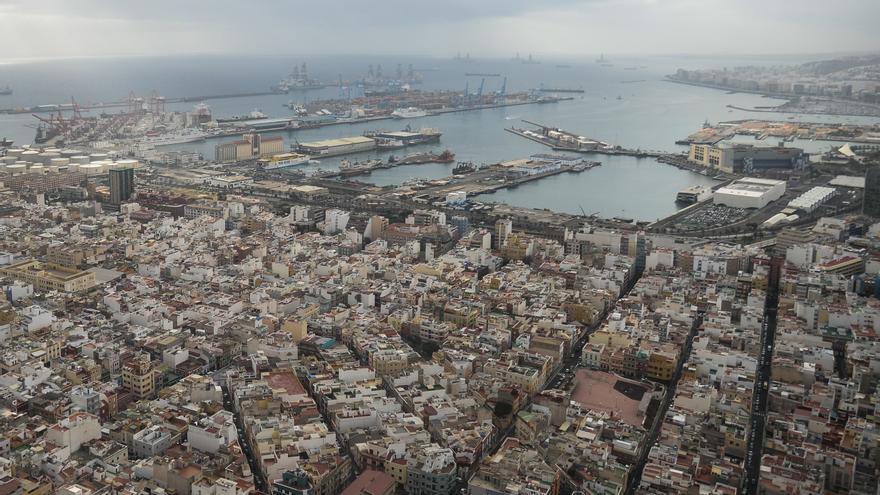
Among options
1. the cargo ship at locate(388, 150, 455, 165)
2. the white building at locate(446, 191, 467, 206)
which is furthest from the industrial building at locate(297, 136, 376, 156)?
the white building at locate(446, 191, 467, 206)

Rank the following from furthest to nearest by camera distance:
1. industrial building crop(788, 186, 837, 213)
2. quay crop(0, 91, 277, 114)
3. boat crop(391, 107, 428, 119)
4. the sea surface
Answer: boat crop(391, 107, 428, 119)
quay crop(0, 91, 277, 114)
the sea surface
industrial building crop(788, 186, 837, 213)

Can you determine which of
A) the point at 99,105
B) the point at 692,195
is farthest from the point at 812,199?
the point at 99,105

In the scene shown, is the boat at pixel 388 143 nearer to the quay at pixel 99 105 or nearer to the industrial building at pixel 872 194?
the quay at pixel 99 105

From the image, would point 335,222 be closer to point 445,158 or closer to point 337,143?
point 445,158

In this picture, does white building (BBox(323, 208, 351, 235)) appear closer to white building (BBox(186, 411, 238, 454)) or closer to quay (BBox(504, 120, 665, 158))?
white building (BBox(186, 411, 238, 454))

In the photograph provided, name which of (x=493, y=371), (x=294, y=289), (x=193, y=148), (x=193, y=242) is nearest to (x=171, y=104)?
(x=193, y=148)
